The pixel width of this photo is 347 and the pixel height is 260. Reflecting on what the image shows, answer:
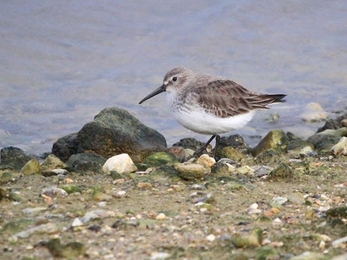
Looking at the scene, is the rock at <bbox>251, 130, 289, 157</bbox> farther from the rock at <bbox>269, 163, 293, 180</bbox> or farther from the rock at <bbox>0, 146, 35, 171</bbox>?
the rock at <bbox>0, 146, 35, 171</bbox>

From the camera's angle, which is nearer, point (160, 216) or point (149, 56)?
point (160, 216)

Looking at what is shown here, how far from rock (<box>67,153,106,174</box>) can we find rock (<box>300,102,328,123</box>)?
4.23 metres

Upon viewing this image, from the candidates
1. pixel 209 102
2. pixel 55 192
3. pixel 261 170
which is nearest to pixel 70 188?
pixel 55 192

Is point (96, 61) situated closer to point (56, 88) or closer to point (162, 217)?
point (56, 88)

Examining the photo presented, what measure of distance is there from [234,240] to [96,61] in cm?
840

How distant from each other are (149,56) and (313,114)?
10.2ft

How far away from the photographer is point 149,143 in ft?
28.7

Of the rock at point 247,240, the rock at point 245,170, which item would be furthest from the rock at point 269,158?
the rock at point 247,240

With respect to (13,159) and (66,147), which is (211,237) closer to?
(13,159)

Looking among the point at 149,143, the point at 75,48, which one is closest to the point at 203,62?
the point at 75,48

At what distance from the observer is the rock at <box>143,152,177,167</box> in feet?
25.6

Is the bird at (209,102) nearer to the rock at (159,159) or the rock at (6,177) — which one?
the rock at (159,159)

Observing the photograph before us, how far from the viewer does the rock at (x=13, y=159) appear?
7805mm

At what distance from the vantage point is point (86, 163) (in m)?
7.16
